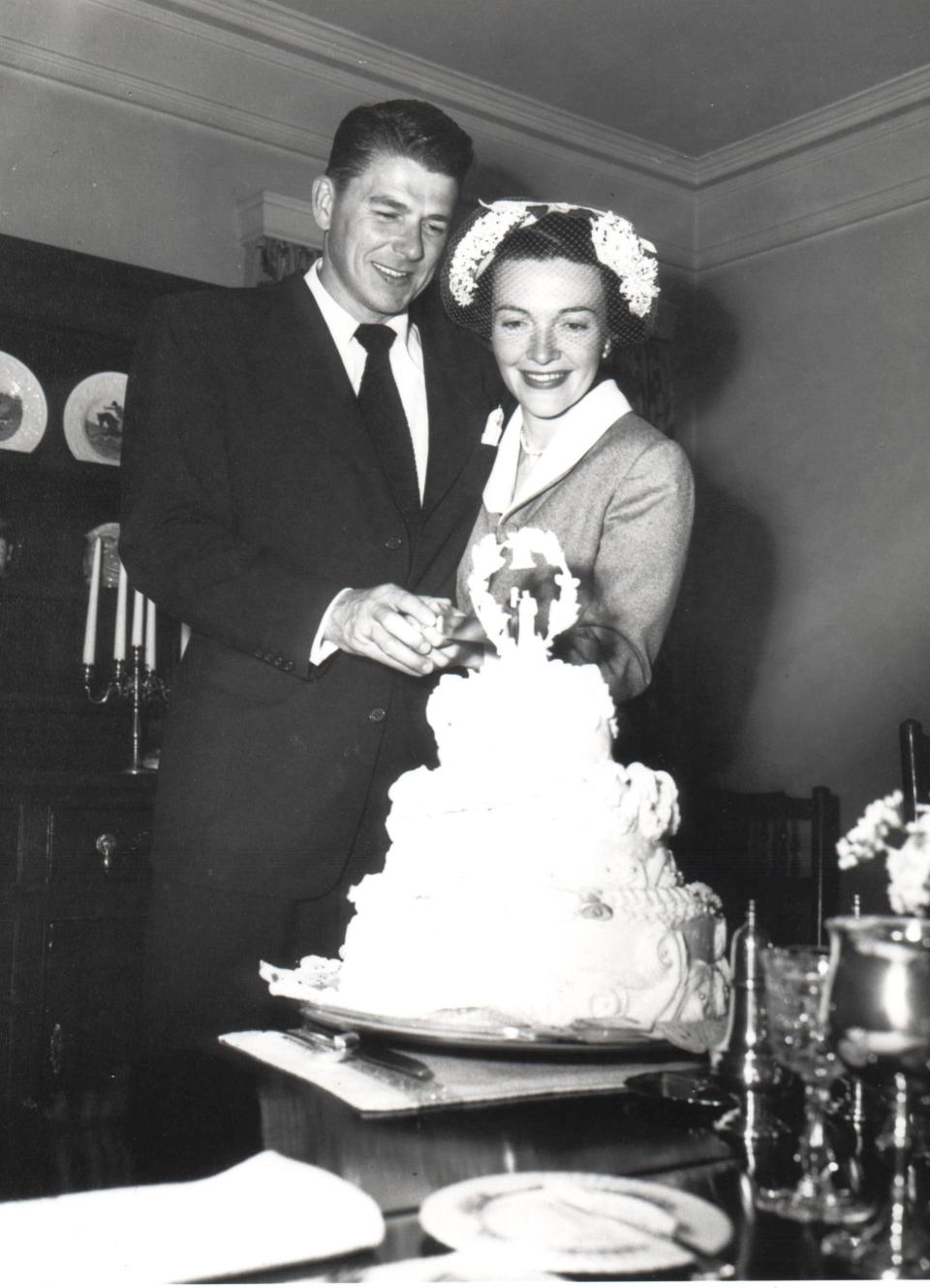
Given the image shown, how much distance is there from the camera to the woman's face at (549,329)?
236 centimetres

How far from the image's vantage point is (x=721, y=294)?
614 centimetres

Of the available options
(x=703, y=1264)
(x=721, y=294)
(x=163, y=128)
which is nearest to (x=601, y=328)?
(x=703, y=1264)

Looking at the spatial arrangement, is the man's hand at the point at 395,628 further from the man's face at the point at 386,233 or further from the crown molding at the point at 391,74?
the crown molding at the point at 391,74

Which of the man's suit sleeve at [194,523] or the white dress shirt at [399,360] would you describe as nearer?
the man's suit sleeve at [194,523]

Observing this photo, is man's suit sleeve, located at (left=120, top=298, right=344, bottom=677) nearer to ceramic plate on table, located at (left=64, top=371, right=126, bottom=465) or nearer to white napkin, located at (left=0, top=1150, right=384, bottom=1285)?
white napkin, located at (left=0, top=1150, right=384, bottom=1285)

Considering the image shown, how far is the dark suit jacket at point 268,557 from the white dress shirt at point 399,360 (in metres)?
0.03

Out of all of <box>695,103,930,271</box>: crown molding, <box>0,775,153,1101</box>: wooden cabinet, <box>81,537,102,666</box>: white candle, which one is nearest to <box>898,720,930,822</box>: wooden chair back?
<box>0,775,153,1101</box>: wooden cabinet

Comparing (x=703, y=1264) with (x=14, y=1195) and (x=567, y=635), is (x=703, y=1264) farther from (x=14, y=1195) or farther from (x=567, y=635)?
(x=567, y=635)

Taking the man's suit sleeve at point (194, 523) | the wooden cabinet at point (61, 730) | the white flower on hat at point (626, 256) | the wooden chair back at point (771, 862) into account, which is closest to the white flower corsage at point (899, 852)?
the man's suit sleeve at point (194, 523)

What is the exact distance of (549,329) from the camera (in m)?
2.36

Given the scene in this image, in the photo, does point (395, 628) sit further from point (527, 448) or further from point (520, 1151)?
point (520, 1151)

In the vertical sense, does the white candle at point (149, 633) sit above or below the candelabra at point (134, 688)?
above

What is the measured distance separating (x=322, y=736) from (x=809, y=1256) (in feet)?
4.95

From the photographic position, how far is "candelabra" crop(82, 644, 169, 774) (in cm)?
399
